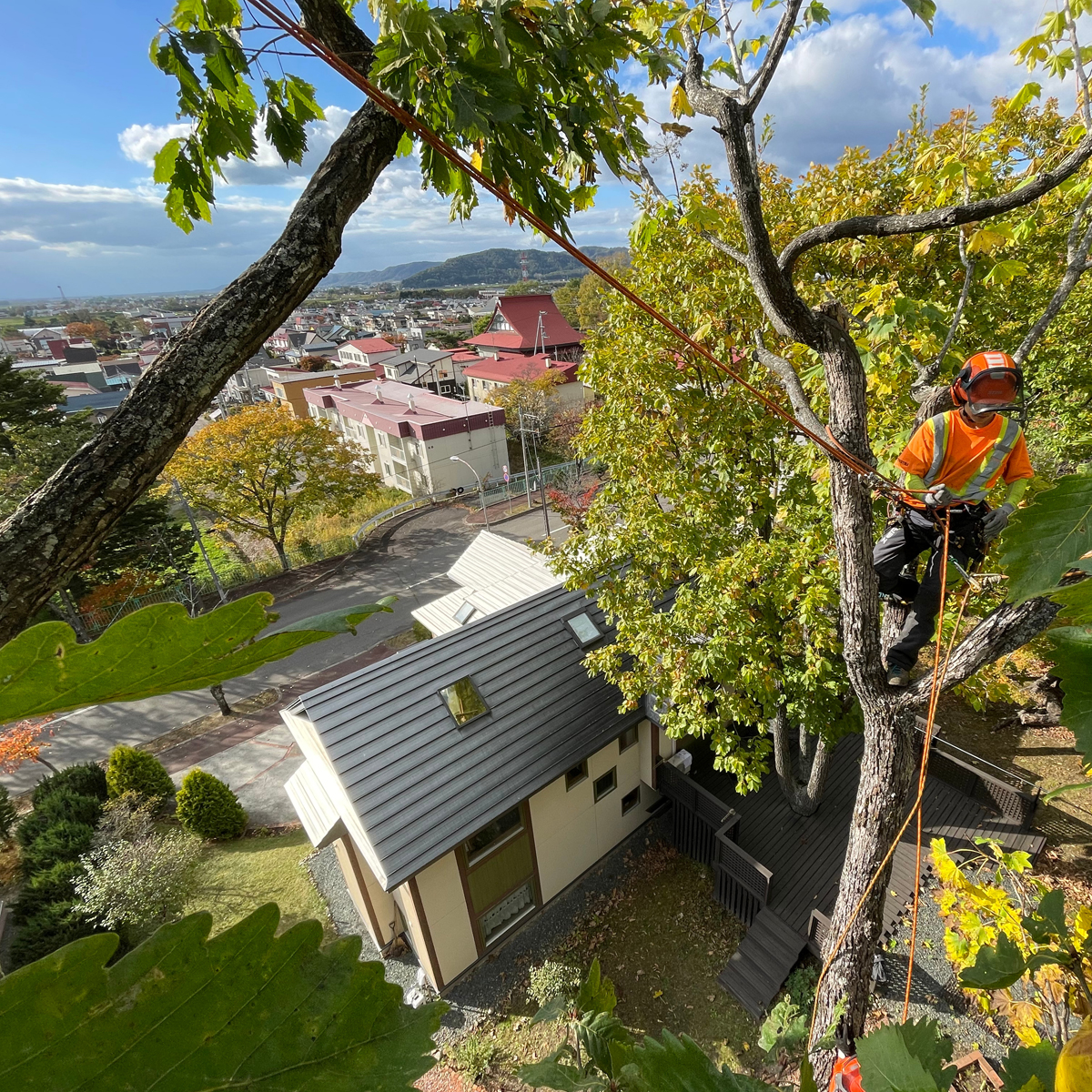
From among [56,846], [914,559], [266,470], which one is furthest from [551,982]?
[266,470]

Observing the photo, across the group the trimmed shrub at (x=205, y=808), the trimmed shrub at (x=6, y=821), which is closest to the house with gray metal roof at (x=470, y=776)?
the trimmed shrub at (x=205, y=808)

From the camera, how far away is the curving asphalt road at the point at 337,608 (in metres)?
13.3

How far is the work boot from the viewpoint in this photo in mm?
3887

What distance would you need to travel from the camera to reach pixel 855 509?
11.1 ft

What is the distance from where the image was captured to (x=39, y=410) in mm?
16578

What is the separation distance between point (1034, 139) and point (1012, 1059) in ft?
44.1

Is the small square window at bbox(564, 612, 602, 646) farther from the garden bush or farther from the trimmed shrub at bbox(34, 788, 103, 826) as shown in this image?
the trimmed shrub at bbox(34, 788, 103, 826)

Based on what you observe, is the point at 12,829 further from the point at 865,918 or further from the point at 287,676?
the point at 865,918

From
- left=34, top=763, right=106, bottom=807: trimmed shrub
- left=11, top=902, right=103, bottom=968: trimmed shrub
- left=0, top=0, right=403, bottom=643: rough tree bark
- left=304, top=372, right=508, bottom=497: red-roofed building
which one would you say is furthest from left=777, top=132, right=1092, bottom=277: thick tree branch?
left=304, top=372, right=508, bottom=497: red-roofed building

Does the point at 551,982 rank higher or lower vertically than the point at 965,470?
lower

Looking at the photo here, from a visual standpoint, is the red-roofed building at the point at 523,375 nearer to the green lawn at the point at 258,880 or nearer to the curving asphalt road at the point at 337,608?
the curving asphalt road at the point at 337,608

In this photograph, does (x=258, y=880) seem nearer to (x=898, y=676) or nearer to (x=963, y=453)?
(x=898, y=676)

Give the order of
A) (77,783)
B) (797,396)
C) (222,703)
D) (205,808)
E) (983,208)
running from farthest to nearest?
(222,703) < (77,783) < (205,808) < (797,396) < (983,208)

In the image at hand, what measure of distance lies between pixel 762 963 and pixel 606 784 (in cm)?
292
